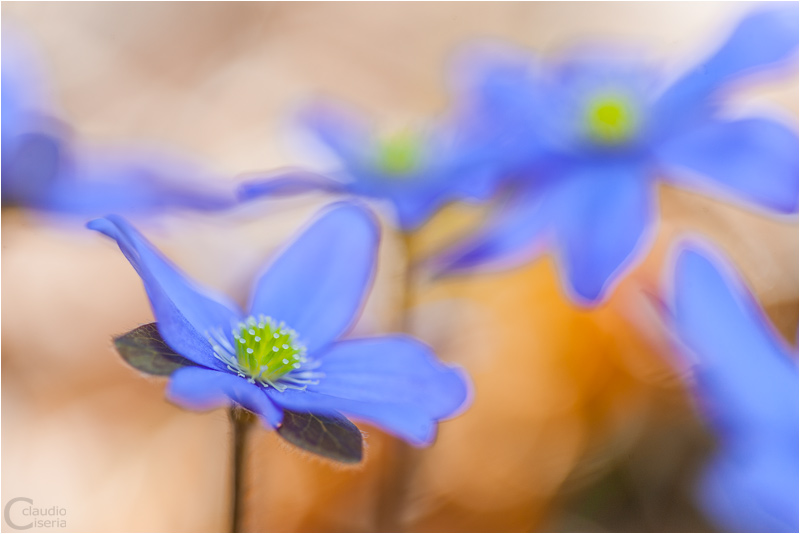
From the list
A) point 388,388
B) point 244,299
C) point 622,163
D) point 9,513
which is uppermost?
point 622,163

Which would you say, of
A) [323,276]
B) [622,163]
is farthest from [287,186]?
[622,163]

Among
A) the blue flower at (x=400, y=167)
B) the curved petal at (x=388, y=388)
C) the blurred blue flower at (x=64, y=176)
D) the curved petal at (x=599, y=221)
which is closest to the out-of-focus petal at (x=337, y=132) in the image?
the blue flower at (x=400, y=167)

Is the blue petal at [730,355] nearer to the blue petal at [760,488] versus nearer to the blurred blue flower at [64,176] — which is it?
the blue petal at [760,488]

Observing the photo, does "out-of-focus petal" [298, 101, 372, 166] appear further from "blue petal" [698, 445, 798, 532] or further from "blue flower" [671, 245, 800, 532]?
"blue petal" [698, 445, 798, 532]

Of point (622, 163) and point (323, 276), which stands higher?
point (622, 163)

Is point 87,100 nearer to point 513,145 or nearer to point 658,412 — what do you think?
point 513,145

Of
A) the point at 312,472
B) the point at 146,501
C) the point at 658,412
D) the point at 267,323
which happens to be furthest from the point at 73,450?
the point at 658,412

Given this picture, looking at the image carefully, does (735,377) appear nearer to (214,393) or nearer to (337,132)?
(214,393)
